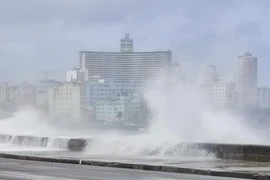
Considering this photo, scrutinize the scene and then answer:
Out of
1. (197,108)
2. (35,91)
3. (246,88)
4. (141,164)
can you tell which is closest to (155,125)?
(197,108)

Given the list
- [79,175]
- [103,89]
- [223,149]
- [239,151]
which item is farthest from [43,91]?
[79,175]

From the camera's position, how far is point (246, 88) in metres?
63.7

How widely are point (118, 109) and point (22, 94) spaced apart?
12.4m

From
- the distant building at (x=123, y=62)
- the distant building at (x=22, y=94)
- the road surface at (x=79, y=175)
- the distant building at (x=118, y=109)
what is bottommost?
the distant building at (x=118, y=109)

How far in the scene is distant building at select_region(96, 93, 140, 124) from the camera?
266 ft

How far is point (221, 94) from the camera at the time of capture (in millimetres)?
56312

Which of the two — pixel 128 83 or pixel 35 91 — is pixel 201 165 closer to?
pixel 128 83

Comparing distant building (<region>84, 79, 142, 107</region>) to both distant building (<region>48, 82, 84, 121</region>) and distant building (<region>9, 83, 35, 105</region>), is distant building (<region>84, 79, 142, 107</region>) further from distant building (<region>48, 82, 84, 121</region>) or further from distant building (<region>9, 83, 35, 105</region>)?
distant building (<region>9, 83, 35, 105</region>)

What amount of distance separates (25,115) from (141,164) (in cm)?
4370

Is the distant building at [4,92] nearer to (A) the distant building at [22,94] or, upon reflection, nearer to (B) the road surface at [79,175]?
(A) the distant building at [22,94]

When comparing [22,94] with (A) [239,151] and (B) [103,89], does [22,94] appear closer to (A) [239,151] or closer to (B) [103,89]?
(B) [103,89]

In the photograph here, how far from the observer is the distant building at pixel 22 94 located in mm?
80456

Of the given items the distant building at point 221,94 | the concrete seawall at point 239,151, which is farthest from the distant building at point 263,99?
the concrete seawall at point 239,151

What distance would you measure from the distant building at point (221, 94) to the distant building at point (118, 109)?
17.5m
